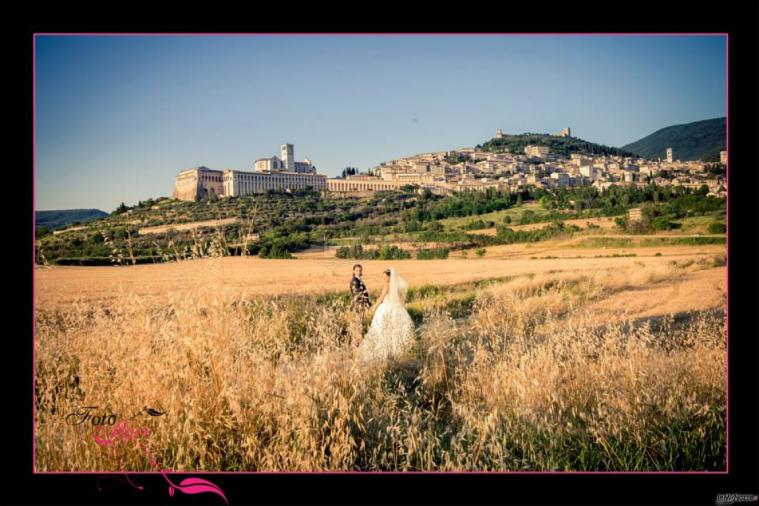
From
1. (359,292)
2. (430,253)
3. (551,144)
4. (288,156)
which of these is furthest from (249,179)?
(551,144)

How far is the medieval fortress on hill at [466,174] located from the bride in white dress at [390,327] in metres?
2.63

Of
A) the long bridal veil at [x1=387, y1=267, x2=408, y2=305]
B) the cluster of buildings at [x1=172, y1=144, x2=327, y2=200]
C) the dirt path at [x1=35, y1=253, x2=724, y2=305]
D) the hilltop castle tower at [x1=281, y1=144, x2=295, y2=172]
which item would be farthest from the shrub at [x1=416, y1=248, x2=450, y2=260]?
the long bridal veil at [x1=387, y1=267, x2=408, y2=305]

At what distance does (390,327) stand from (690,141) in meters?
5.08

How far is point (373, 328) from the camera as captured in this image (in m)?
6.77

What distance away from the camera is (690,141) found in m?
6.69

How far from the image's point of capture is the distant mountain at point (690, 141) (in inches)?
204

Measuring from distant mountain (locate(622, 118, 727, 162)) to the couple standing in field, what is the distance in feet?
13.8
